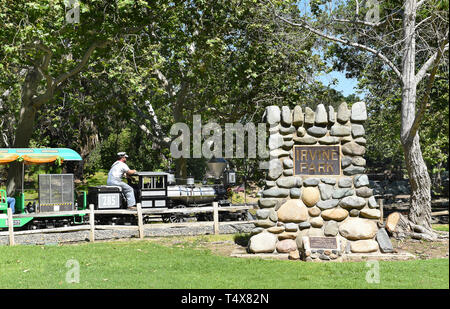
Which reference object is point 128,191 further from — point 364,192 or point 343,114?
point 364,192

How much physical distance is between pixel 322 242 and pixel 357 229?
84 centimetres

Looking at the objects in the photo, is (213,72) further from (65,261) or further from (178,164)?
(65,261)

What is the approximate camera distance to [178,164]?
2508cm

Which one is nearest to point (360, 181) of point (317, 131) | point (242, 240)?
point (317, 131)

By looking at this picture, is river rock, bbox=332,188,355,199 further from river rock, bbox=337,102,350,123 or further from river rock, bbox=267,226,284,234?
river rock, bbox=337,102,350,123

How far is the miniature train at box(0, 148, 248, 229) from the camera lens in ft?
53.1

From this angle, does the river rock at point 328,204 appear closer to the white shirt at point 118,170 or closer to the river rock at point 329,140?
the river rock at point 329,140

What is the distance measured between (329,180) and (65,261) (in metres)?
5.81

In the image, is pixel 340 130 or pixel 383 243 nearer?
pixel 383 243

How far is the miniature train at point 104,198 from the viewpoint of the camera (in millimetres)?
16188

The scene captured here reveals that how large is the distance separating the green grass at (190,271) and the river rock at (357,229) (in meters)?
1.05

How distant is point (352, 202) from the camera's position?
10.9m

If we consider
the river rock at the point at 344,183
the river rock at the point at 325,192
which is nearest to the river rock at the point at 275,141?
the river rock at the point at 325,192

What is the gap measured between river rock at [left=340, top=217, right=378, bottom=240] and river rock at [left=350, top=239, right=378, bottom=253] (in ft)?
0.35
